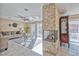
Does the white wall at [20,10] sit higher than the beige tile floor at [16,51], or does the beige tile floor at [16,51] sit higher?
the white wall at [20,10]

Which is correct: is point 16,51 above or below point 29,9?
below

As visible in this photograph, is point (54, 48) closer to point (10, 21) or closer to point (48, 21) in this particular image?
point (48, 21)

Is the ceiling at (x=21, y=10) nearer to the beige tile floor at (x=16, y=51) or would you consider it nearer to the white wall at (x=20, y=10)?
the white wall at (x=20, y=10)

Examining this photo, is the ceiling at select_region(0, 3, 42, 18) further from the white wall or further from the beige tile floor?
the beige tile floor

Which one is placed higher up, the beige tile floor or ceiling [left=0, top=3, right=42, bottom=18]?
ceiling [left=0, top=3, right=42, bottom=18]

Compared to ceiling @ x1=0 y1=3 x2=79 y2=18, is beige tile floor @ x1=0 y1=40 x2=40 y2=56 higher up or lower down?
lower down

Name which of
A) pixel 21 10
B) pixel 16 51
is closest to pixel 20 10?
pixel 21 10

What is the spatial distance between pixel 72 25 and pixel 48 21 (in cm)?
20

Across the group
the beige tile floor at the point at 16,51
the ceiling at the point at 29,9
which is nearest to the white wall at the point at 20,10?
the ceiling at the point at 29,9

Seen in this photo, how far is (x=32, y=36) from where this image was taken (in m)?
0.88

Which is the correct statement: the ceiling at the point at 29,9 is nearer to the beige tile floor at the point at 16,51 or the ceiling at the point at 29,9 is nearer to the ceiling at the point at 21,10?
the ceiling at the point at 21,10

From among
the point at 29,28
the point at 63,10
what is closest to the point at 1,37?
the point at 29,28

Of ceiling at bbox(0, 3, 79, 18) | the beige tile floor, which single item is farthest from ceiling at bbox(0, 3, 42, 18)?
the beige tile floor

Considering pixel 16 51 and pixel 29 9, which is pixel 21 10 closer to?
pixel 29 9
